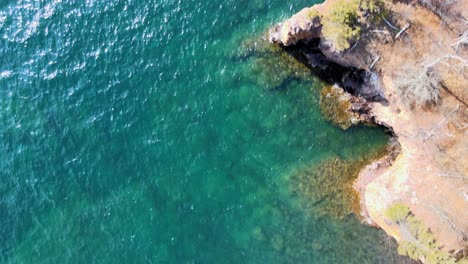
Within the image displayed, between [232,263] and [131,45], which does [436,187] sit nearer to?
[232,263]

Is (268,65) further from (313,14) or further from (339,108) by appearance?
(339,108)

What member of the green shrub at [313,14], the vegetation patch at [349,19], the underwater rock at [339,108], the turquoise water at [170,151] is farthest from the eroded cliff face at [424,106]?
the turquoise water at [170,151]

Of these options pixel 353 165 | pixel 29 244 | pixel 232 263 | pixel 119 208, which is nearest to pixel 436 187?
pixel 353 165


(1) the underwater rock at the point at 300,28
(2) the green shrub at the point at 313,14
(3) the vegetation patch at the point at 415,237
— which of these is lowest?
(3) the vegetation patch at the point at 415,237

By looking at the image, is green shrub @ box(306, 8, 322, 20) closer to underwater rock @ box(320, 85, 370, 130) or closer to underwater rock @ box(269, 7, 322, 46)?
underwater rock @ box(269, 7, 322, 46)

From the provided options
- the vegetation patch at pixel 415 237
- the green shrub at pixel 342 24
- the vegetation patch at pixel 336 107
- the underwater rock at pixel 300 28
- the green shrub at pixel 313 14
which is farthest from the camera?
the vegetation patch at pixel 336 107

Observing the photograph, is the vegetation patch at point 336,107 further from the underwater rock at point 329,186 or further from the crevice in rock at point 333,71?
the underwater rock at point 329,186
